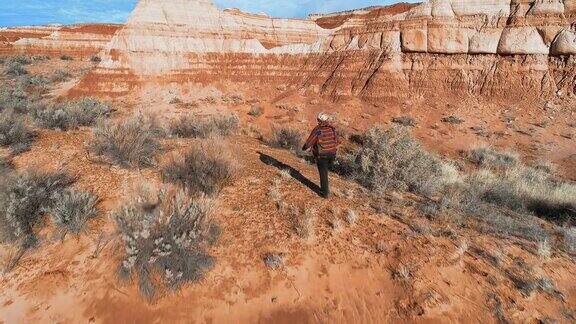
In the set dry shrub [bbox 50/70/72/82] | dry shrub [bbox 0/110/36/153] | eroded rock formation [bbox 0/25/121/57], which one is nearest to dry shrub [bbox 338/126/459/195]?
dry shrub [bbox 0/110/36/153]

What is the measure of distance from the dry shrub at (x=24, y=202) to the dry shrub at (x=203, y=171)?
1.93 meters

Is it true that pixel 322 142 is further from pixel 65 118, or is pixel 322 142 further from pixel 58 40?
pixel 58 40

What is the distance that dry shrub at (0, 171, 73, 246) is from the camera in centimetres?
555

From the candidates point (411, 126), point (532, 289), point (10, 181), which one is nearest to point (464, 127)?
point (411, 126)

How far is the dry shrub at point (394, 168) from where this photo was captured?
8.03m

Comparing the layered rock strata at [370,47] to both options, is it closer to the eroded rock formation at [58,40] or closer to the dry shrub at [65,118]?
the dry shrub at [65,118]

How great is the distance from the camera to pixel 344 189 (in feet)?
24.9

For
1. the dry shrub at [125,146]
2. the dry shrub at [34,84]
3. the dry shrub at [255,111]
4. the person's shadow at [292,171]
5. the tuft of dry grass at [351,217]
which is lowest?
the dry shrub at [255,111]

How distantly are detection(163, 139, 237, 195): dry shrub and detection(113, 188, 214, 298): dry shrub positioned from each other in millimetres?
1209

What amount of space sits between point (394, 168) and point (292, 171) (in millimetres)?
2268

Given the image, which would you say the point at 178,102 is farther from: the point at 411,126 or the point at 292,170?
the point at 292,170

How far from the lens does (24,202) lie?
578 cm

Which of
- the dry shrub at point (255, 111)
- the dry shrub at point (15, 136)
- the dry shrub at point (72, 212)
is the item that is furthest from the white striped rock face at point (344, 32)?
the dry shrub at point (72, 212)

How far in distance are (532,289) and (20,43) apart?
55.6 m
